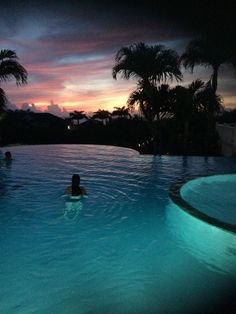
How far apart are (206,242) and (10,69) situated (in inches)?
671

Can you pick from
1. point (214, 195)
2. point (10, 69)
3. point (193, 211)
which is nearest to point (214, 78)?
point (214, 195)

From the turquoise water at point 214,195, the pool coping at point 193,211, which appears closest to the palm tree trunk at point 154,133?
the turquoise water at point 214,195

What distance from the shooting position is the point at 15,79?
18.9 m

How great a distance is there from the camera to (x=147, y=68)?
17141mm

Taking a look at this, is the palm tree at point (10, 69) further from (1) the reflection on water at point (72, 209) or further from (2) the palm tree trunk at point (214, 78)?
(1) the reflection on water at point (72, 209)

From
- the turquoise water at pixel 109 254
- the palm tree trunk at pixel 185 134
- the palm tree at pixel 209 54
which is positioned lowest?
the turquoise water at pixel 109 254

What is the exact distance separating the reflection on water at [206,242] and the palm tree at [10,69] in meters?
15.6

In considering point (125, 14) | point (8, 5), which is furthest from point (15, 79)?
point (125, 14)

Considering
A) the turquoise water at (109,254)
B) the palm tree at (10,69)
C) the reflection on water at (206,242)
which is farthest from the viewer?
the palm tree at (10,69)

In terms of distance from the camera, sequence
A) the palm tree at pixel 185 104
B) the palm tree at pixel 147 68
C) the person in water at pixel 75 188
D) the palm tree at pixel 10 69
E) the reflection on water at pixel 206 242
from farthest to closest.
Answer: the palm tree at pixel 10 69 → the palm tree at pixel 147 68 → the palm tree at pixel 185 104 → the person in water at pixel 75 188 → the reflection on water at pixel 206 242

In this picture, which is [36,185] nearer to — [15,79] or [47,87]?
[15,79]

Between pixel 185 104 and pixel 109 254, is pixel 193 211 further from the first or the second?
pixel 185 104

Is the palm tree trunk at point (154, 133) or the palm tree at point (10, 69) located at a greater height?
the palm tree at point (10, 69)

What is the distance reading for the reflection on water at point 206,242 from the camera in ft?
16.7
